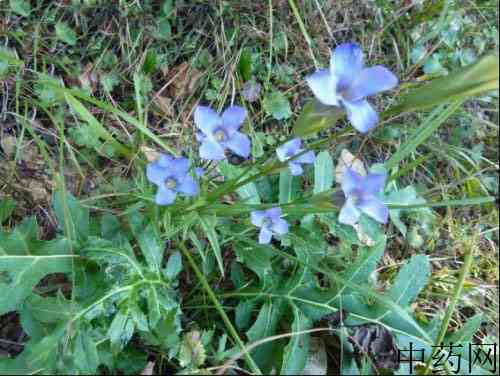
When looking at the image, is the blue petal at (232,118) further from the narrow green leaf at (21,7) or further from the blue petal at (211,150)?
the narrow green leaf at (21,7)

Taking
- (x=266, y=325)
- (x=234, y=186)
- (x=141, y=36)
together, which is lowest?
(x=266, y=325)

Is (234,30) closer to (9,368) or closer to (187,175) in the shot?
(187,175)

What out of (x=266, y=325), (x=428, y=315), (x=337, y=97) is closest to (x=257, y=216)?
(x=266, y=325)

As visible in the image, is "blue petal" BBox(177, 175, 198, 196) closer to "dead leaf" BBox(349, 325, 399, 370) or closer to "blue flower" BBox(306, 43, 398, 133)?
"blue flower" BBox(306, 43, 398, 133)

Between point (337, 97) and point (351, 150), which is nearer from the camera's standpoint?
point (337, 97)

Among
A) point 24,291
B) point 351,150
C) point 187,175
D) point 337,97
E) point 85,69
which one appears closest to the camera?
point 337,97

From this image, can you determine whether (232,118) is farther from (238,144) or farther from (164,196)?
(164,196)

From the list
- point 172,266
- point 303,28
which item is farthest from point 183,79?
point 172,266

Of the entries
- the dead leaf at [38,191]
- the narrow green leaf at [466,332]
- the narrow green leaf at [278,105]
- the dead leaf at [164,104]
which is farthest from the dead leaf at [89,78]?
the narrow green leaf at [466,332]

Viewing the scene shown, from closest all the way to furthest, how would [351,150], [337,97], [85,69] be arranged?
[337,97], [85,69], [351,150]
